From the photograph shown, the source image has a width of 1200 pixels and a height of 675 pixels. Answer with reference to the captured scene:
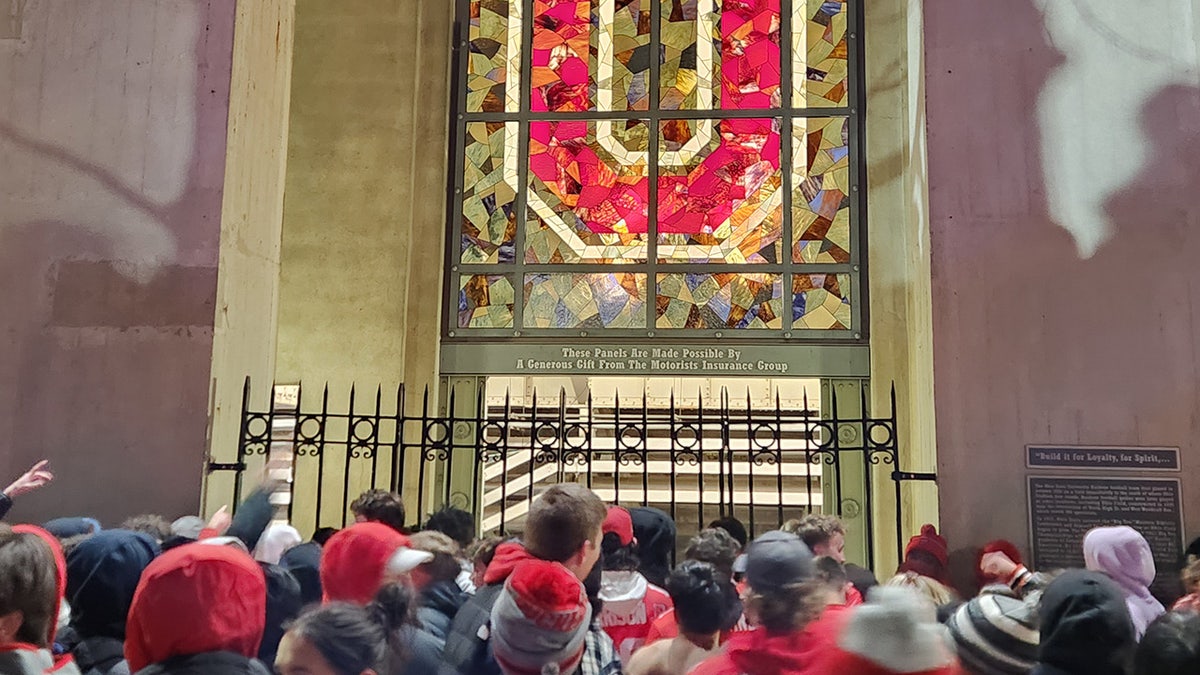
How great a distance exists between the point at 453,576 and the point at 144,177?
4.80 meters

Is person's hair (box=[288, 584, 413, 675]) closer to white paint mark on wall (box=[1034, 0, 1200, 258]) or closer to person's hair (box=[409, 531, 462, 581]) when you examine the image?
person's hair (box=[409, 531, 462, 581])

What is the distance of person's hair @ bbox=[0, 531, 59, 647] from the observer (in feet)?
8.41

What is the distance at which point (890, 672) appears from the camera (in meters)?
1.89

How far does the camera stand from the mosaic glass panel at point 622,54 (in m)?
11.4

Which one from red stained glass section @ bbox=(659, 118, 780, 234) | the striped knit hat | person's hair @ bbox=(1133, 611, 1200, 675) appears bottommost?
the striped knit hat

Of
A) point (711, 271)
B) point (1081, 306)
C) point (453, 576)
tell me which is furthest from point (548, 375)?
point (453, 576)

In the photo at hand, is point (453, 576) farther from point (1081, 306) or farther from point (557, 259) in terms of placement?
point (557, 259)

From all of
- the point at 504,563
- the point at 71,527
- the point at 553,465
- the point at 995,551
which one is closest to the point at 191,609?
the point at 504,563

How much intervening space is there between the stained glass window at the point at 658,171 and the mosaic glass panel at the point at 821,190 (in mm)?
15

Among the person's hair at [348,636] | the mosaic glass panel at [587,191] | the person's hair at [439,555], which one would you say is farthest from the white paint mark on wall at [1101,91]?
the person's hair at [348,636]

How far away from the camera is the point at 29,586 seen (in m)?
2.58

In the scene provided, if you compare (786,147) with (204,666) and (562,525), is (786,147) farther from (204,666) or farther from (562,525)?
(204,666)

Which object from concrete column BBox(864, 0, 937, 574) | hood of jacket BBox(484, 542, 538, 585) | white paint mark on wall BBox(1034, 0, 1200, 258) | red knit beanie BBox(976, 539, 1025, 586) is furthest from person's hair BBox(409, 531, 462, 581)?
concrete column BBox(864, 0, 937, 574)

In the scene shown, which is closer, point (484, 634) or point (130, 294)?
point (484, 634)
